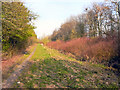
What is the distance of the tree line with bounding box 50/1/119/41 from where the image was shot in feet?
46.6

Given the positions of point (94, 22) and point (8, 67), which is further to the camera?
point (94, 22)

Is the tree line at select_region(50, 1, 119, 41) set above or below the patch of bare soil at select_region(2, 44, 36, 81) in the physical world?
above

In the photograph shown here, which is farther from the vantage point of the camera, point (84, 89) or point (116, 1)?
point (116, 1)

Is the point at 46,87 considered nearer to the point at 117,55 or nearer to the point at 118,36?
the point at 117,55

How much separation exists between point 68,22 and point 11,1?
28.2m

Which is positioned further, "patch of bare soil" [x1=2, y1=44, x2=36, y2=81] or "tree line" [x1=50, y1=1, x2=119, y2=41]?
"tree line" [x1=50, y1=1, x2=119, y2=41]

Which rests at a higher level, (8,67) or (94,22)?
(94,22)

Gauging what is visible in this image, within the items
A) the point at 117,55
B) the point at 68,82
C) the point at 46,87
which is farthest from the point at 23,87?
the point at 117,55

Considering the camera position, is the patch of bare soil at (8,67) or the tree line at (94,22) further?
the tree line at (94,22)

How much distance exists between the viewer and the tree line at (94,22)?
14.2 meters

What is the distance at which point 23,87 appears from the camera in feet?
12.7

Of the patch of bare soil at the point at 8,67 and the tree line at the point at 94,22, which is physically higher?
the tree line at the point at 94,22

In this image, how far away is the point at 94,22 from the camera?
2206cm

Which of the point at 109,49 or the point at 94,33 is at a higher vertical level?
the point at 94,33
